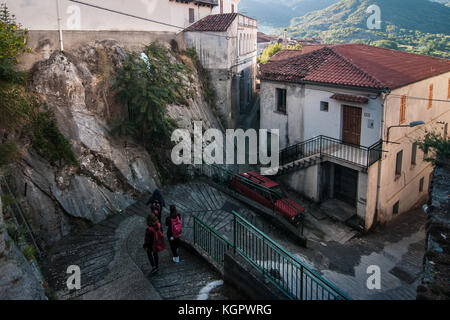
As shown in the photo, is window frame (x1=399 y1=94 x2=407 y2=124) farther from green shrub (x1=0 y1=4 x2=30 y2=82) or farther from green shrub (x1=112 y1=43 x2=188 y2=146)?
green shrub (x1=0 y1=4 x2=30 y2=82)

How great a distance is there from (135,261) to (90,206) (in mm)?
3831

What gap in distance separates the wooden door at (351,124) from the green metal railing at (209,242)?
1095cm

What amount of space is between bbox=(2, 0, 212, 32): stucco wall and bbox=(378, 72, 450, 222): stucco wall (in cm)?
1384

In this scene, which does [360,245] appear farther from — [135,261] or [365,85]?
[135,261]

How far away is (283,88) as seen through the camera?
2055 cm

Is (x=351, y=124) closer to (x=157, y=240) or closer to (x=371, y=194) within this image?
(x=371, y=194)

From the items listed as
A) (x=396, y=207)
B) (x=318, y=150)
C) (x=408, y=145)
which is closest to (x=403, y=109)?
(x=408, y=145)

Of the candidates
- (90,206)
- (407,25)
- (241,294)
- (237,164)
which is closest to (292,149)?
(237,164)

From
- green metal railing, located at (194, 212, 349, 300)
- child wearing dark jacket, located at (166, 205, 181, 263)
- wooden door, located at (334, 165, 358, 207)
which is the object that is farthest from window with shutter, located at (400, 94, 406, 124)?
child wearing dark jacket, located at (166, 205, 181, 263)

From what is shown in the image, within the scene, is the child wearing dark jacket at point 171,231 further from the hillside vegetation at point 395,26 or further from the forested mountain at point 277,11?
the forested mountain at point 277,11

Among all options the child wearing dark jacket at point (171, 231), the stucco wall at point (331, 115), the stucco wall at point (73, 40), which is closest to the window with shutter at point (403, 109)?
the stucco wall at point (331, 115)

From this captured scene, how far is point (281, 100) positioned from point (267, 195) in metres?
7.60

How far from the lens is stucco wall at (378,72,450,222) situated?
16766mm

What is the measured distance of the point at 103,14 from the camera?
17.0m
